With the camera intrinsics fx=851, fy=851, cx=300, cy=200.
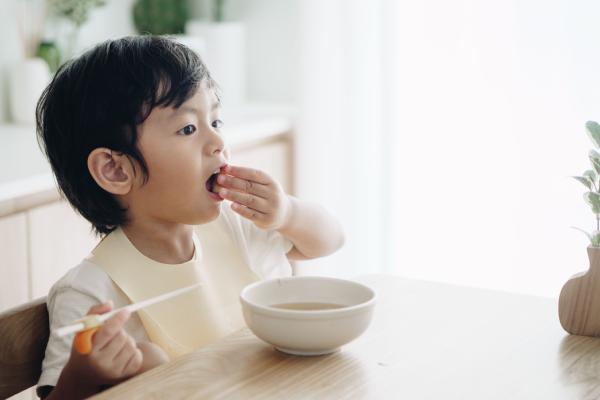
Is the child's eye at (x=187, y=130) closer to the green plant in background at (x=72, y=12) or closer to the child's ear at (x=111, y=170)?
the child's ear at (x=111, y=170)

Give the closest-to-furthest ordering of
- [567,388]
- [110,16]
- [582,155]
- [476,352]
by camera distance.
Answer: [567,388], [476,352], [582,155], [110,16]

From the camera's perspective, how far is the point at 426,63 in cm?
259

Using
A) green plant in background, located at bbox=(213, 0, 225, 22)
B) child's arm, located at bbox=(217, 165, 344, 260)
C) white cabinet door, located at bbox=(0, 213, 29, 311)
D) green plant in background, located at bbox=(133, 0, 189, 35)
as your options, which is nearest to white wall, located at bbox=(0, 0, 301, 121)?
green plant in background, located at bbox=(133, 0, 189, 35)

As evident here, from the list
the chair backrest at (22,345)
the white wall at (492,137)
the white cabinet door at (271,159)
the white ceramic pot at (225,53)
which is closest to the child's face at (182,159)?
the chair backrest at (22,345)

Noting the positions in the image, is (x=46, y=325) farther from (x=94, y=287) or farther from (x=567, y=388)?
(x=567, y=388)

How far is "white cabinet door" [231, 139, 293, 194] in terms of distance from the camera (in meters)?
2.58

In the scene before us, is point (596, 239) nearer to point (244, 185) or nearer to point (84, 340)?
point (244, 185)

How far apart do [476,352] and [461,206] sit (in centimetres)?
155

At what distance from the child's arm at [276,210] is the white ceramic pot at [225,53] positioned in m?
1.39

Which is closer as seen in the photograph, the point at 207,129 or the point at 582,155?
the point at 207,129

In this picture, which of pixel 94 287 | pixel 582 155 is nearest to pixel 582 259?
pixel 582 155

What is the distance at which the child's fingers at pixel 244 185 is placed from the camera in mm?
1324

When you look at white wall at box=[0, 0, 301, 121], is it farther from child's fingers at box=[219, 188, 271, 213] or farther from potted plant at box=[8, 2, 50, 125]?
child's fingers at box=[219, 188, 271, 213]

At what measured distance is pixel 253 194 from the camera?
1.35m
